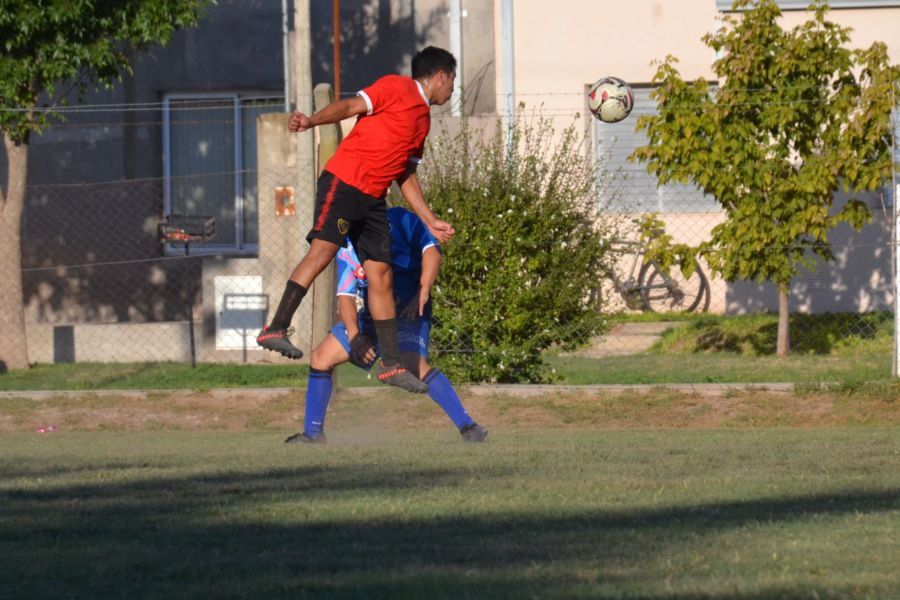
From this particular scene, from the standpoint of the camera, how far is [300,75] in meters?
14.8

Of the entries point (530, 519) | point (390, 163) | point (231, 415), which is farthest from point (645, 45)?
point (530, 519)

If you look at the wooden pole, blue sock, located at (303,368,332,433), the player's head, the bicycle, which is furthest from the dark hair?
the wooden pole

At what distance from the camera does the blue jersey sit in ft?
30.4

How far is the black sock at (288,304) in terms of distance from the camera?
848 cm

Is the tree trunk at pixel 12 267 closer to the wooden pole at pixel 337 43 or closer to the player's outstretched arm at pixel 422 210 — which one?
the wooden pole at pixel 337 43

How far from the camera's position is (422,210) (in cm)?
881

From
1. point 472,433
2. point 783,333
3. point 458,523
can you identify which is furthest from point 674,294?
point 458,523

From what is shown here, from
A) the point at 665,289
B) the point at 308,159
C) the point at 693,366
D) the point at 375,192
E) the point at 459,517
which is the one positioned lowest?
the point at 693,366

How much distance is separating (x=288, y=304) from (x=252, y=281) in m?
8.60

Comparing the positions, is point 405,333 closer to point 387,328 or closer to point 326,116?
point 387,328

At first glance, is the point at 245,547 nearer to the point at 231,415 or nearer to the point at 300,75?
the point at 231,415

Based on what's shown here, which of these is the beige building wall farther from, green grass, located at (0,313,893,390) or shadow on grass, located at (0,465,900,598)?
shadow on grass, located at (0,465,900,598)

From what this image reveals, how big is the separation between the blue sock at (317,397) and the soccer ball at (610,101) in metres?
5.38

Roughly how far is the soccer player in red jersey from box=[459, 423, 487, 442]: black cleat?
0.63 metres
